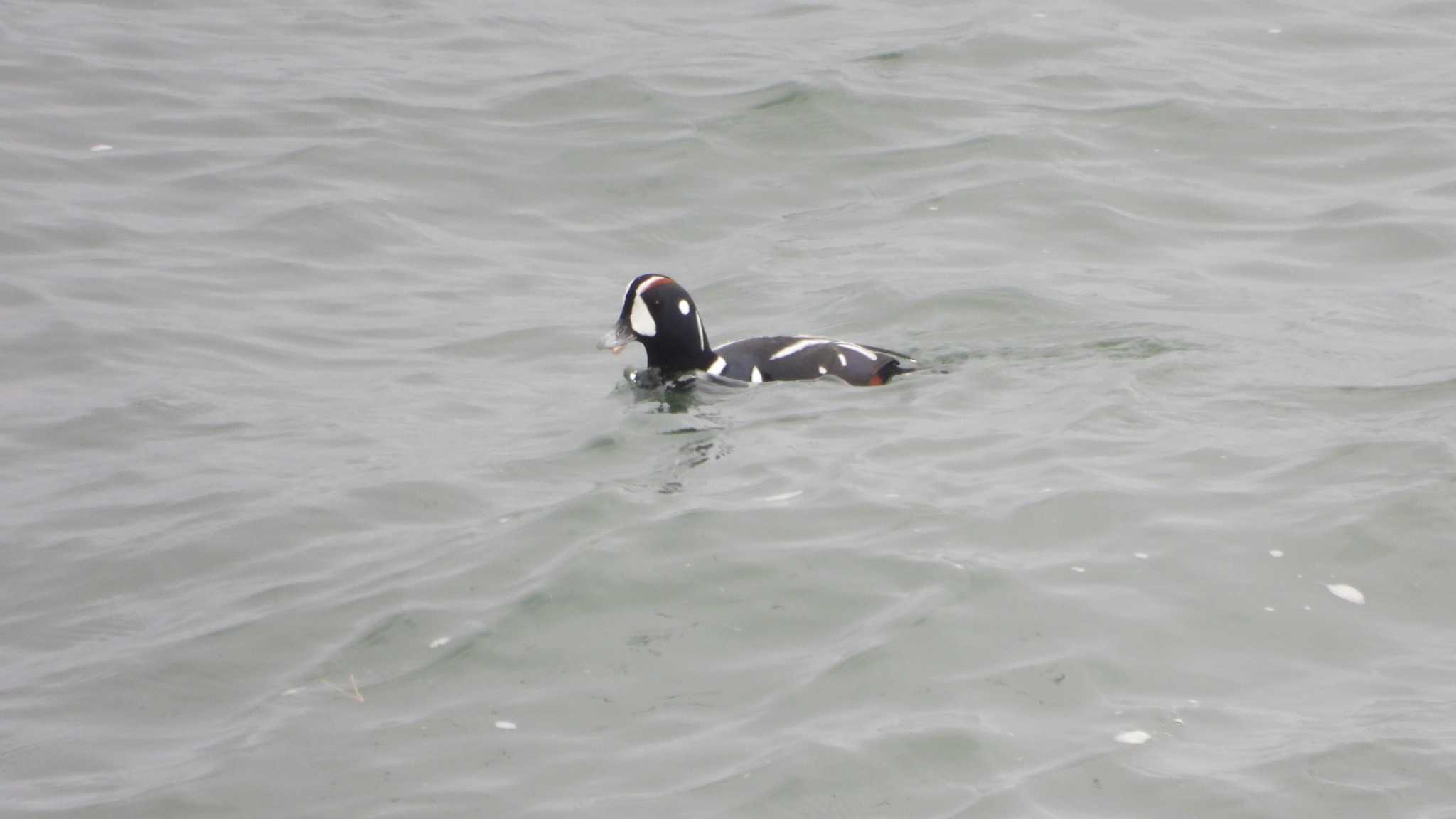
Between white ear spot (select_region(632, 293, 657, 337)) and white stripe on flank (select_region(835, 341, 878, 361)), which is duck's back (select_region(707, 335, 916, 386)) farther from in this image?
white ear spot (select_region(632, 293, 657, 337))

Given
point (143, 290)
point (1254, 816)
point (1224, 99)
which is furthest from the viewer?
point (1224, 99)

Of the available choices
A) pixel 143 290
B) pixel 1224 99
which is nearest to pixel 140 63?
pixel 143 290

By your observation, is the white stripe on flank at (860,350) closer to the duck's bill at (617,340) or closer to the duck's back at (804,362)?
the duck's back at (804,362)

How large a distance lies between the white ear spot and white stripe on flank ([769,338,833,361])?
2.00 feet

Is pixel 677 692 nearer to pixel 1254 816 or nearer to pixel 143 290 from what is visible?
pixel 1254 816

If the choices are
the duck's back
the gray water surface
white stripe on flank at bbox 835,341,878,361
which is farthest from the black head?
white stripe on flank at bbox 835,341,878,361

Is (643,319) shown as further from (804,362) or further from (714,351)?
(804,362)

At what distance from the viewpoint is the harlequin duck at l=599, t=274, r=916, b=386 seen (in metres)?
8.55

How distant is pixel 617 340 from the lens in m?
8.88

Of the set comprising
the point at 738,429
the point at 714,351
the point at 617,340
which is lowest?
the point at 738,429

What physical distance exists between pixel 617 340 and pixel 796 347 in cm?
89

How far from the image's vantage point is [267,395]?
9.39 metres

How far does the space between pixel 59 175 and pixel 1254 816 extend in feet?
36.2

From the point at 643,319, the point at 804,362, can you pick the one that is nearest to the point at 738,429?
the point at 804,362
